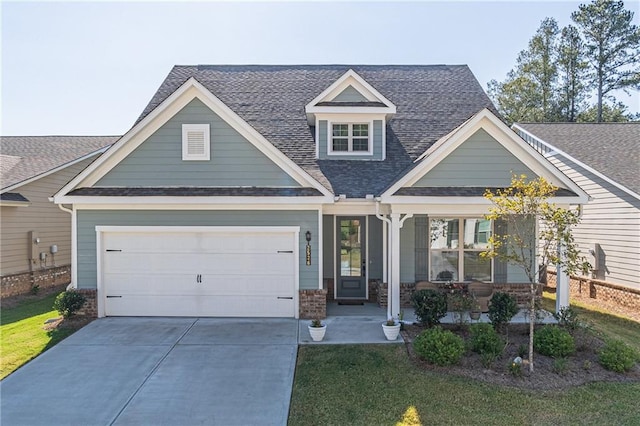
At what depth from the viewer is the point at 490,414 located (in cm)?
538

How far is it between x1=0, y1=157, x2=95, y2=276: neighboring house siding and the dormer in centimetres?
1019

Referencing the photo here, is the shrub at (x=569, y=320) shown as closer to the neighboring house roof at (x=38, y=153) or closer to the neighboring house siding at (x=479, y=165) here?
the neighboring house siding at (x=479, y=165)

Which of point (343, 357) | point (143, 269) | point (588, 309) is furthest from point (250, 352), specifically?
point (588, 309)

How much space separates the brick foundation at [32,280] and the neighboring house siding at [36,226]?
0.21 m

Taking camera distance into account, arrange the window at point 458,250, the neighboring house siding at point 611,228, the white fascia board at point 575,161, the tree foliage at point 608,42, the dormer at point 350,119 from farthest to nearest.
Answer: the tree foliage at point 608,42
the dormer at point 350,119
the neighboring house siding at point 611,228
the white fascia board at point 575,161
the window at point 458,250

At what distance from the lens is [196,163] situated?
9.82m

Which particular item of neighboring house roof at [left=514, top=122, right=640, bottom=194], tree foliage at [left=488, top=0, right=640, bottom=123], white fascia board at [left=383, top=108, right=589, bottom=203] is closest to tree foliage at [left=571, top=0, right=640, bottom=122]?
tree foliage at [left=488, top=0, right=640, bottom=123]

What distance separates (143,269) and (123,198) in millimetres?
1865

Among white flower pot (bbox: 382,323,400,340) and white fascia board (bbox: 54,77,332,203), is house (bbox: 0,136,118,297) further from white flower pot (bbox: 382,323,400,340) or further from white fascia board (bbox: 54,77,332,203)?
white flower pot (bbox: 382,323,400,340)

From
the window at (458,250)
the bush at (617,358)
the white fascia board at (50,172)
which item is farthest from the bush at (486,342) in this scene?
the white fascia board at (50,172)

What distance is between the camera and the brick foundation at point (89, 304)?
970cm

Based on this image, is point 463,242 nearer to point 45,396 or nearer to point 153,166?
point 153,166

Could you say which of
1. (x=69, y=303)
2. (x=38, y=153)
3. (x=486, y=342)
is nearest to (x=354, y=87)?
(x=486, y=342)

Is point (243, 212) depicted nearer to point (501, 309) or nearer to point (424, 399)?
point (424, 399)
